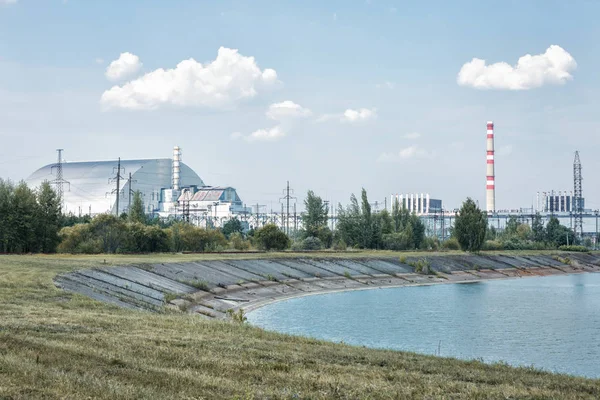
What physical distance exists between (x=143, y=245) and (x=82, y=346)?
4990 cm

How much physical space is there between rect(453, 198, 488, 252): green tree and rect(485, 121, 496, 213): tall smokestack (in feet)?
266

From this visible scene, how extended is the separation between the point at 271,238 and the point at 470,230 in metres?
27.1

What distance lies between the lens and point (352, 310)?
41062 millimetres

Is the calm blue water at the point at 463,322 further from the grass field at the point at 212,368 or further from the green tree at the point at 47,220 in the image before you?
the green tree at the point at 47,220

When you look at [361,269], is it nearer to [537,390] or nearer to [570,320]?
[570,320]

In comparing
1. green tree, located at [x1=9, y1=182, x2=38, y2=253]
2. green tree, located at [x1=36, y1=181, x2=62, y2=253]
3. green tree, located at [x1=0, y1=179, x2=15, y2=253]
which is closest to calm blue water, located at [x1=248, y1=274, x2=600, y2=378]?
green tree, located at [x1=36, y1=181, x2=62, y2=253]

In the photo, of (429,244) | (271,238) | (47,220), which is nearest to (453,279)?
(271,238)

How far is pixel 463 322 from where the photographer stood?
3647 centimetres

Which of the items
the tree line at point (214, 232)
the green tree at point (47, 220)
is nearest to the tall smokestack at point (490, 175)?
the tree line at point (214, 232)

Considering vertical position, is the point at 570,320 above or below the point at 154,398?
below

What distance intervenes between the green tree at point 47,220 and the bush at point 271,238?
21480mm

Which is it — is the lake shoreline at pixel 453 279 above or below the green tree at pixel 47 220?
below

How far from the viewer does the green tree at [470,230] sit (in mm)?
88250

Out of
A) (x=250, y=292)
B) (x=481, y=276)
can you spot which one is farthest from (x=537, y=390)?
(x=481, y=276)
